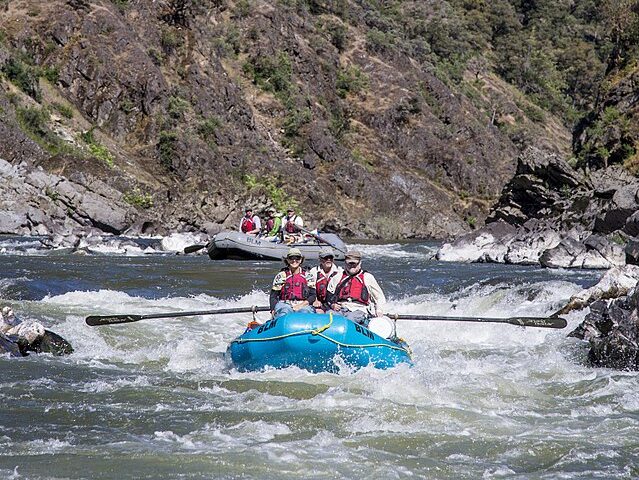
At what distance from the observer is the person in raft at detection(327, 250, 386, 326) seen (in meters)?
9.20

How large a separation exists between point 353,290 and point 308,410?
2.40 metres

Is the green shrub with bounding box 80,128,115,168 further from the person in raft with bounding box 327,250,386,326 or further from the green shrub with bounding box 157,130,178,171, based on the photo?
the person in raft with bounding box 327,250,386,326

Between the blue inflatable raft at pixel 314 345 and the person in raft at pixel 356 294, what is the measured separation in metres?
0.64

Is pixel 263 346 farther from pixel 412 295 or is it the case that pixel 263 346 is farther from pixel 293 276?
pixel 412 295

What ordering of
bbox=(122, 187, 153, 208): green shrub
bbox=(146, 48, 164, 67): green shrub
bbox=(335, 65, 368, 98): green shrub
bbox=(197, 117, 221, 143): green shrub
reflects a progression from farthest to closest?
bbox=(335, 65, 368, 98): green shrub < bbox=(146, 48, 164, 67): green shrub < bbox=(197, 117, 221, 143): green shrub < bbox=(122, 187, 153, 208): green shrub

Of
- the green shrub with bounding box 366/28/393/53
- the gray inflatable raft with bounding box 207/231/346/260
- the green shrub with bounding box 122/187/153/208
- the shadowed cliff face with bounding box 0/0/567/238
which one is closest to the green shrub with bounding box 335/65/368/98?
the shadowed cliff face with bounding box 0/0/567/238

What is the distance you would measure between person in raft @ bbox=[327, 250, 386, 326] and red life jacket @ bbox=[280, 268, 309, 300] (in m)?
0.33

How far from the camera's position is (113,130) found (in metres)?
41.2

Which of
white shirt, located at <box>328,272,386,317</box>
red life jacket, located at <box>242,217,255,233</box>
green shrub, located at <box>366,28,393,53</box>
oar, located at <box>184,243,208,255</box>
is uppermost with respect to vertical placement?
green shrub, located at <box>366,28,393,53</box>

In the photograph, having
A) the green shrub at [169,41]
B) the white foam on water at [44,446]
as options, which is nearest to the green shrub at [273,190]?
the green shrub at [169,41]

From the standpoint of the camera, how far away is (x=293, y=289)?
9.31 m

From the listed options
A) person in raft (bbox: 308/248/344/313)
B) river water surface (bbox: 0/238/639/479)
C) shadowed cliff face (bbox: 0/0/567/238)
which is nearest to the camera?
river water surface (bbox: 0/238/639/479)

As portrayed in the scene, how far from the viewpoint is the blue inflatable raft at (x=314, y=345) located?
8.35 metres

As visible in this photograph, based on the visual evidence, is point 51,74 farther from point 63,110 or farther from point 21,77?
point 63,110
